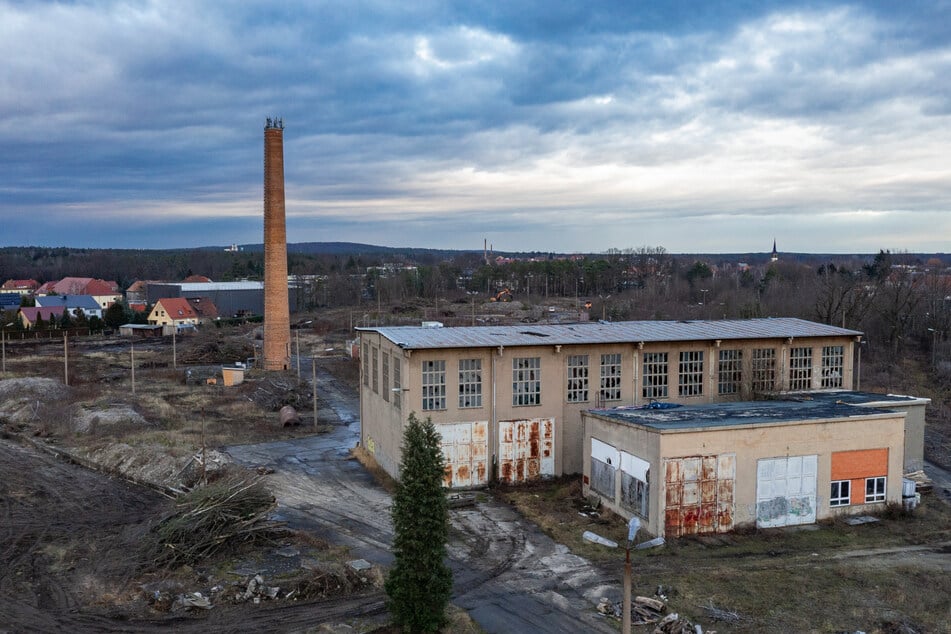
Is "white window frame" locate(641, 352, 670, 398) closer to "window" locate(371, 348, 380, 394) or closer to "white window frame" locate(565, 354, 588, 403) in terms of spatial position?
"white window frame" locate(565, 354, 588, 403)

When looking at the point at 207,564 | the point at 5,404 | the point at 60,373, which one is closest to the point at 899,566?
the point at 207,564

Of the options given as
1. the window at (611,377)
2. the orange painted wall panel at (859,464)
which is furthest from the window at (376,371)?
the orange painted wall panel at (859,464)

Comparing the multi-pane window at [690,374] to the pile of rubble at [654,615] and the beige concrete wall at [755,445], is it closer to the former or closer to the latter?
the beige concrete wall at [755,445]

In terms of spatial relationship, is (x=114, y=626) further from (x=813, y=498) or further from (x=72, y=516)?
(x=813, y=498)

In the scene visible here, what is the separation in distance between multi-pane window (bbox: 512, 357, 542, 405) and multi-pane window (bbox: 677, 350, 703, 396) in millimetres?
5691

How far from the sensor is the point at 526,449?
26406 mm

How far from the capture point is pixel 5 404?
40.9 meters

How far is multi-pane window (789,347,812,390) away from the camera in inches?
1165

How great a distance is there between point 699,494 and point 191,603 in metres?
13.1

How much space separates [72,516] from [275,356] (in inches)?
1268

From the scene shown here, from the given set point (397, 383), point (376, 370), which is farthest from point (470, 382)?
point (376, 370)

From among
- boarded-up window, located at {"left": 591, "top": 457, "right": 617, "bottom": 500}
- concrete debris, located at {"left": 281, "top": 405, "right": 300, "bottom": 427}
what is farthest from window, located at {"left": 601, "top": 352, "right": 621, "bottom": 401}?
concrete debris, located at {"left": 281, "top": 405, "right": 300, "bottom": 427}

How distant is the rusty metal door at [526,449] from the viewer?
85.8ft

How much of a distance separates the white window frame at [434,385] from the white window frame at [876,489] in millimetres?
13361
